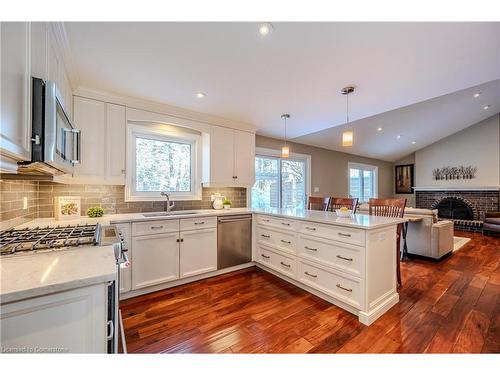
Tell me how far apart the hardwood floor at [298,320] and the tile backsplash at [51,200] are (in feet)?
3.69

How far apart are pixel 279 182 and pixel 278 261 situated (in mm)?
2417

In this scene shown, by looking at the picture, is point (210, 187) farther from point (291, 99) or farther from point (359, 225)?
point (359, 225)

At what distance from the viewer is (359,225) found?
76.2 inches

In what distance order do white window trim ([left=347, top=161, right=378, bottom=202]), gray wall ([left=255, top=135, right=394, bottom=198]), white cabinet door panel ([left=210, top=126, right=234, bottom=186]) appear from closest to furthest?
white cabinet door panel ([left=210, top=126, right=234, bottom=186]) → gray wall ([left=255, top=135, right=394, bottom=198]) → white window trim ([left=347, top=161, right=378, bottom=202])

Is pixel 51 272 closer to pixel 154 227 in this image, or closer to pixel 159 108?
pixel 154 227

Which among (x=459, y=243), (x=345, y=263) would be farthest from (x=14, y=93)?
(x=459, y=243)

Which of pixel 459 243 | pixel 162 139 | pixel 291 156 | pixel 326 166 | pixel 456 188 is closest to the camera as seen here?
pixel 162 139

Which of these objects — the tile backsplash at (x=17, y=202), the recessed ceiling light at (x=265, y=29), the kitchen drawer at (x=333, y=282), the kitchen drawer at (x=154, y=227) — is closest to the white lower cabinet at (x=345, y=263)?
the kitchen drawer at (x=333, y=282)

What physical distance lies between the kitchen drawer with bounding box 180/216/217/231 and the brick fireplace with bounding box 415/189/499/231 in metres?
7.83

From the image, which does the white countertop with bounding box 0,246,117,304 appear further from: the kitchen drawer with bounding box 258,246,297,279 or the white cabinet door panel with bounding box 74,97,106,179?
the kitchen drawer with bounding box 258,246,297,279

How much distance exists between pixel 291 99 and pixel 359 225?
1.76m

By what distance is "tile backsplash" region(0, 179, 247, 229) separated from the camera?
5.40 ft

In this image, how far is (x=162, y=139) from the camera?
3160 mm

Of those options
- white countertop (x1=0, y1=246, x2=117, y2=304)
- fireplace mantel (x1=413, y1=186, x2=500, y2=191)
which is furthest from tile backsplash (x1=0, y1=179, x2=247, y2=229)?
fireplace mantel (x1=413, y1=186, x2=500, y2=191)
